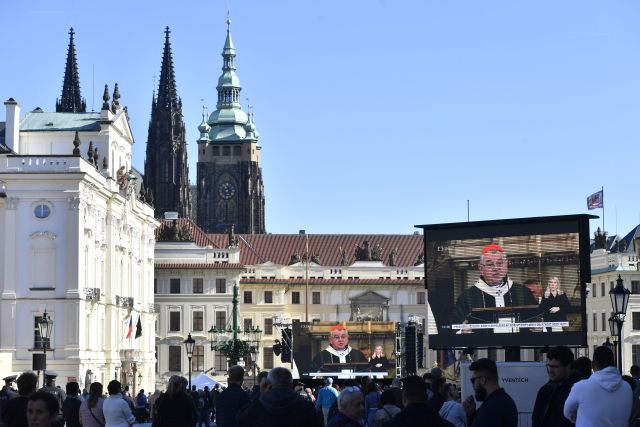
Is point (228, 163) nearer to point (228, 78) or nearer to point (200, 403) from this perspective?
point (228, 78)

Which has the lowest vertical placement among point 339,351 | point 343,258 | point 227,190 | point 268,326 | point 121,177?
point 339,351

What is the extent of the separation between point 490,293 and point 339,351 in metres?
45.2

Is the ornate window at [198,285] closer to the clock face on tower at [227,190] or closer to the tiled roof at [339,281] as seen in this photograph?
the tiled roof at [339,281]

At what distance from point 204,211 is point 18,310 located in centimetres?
9973

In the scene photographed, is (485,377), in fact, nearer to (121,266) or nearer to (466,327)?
(466,327)

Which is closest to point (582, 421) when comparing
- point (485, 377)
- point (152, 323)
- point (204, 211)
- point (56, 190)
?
point (485, 377)

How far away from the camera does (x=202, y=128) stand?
177500 millimetres

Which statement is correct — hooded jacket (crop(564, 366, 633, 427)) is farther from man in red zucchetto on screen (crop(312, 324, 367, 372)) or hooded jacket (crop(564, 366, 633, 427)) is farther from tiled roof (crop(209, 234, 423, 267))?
tiled roof (crop(209, 234, 423, 267))

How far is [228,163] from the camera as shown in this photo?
578 ft

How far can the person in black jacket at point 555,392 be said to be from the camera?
13.4m

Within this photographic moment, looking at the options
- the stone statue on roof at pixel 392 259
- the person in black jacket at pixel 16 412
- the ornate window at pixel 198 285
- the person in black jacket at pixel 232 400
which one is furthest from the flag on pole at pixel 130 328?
the person in black jacket at pixel 16 412

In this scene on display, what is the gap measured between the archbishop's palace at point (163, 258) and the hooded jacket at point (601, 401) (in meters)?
23.2

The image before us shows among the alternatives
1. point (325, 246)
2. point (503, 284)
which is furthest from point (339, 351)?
point (325, 246)

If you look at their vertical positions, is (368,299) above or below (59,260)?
below
